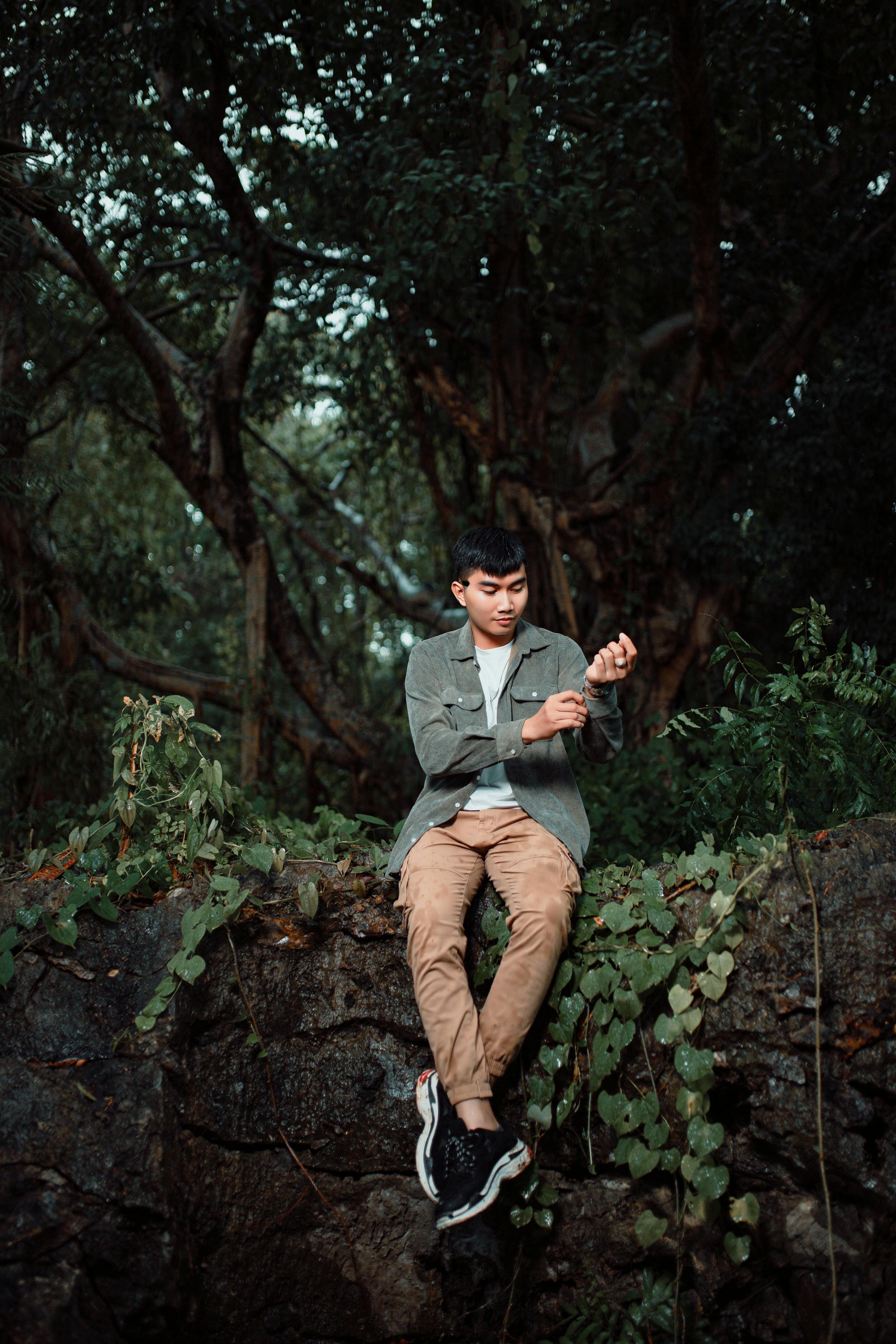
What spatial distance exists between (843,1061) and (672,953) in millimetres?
498

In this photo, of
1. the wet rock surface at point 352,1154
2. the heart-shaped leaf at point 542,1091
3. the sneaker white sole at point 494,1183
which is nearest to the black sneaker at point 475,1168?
the sneaker white sole at point 494,1183

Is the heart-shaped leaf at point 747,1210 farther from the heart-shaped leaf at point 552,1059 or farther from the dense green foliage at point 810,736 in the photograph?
the dense green foliage at point 810,736

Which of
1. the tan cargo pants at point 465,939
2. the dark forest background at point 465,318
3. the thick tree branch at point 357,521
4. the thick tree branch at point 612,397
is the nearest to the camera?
the tan cargo pants at point 465,939

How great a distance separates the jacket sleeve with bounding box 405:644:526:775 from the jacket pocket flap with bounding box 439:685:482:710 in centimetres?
2

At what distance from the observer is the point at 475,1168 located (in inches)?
94.4

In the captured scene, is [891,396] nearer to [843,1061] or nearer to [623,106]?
[623,106]

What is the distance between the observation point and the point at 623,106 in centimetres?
580

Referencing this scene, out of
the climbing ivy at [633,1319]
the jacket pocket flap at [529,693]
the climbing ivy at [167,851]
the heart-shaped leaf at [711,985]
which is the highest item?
the jacket pocket flap at [529,693]

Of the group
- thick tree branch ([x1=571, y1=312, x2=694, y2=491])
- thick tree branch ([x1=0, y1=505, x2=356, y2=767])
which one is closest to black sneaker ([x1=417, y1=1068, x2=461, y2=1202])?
thick tree branch ([x1=0, y1=505, x2=356, y2=767])

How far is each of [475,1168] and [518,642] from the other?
1.52m

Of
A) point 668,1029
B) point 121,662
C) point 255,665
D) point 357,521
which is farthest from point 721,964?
point 357,521

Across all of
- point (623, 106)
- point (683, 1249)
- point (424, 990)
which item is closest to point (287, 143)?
point (623, 106)

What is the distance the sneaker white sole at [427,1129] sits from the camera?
2424 millimetres

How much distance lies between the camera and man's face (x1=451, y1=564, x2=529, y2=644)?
9.91ft
